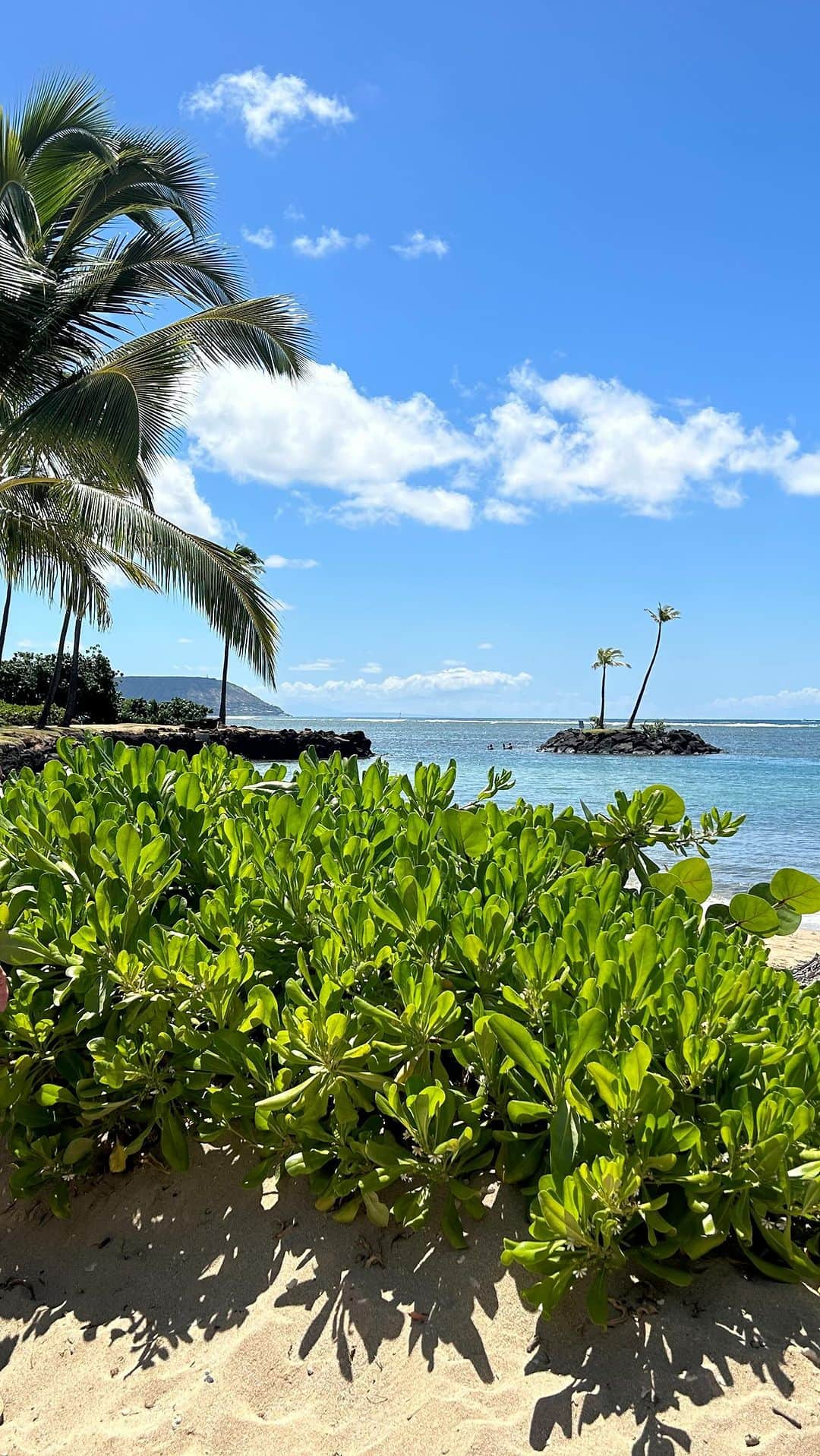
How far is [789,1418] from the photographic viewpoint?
4.81ft

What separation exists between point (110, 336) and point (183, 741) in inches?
721

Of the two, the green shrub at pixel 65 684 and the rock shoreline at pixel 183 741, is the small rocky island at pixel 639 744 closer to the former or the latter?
the rock shoreline at pixel 183 741

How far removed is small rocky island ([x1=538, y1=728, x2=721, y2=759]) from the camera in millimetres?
55719

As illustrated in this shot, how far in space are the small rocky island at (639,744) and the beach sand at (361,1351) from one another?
52.7 m

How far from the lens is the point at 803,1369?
61.0 inches

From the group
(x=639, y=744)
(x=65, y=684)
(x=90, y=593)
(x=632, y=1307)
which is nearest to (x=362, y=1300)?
(x=632, y=1307)

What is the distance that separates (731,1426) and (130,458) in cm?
1018

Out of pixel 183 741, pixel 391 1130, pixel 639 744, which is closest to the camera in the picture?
pixel 391 1130

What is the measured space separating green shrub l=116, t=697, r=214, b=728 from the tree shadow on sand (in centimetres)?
3680

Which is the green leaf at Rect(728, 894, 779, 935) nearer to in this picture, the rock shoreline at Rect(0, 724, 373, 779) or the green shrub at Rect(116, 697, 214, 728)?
the rock shoreline at Rect(0, 724, 373, 779)

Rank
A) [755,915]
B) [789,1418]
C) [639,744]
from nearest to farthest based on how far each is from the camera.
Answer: [789,1418], [755,915], [639,744]

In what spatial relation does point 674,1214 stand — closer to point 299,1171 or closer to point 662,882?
point 299,1171

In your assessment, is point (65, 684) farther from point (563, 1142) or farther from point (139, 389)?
point (563, 1142)

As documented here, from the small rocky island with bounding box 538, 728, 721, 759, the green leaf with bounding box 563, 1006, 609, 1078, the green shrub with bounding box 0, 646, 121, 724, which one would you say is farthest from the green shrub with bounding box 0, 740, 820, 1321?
the small rocky island with bounding box 538, 728, 721, 759
